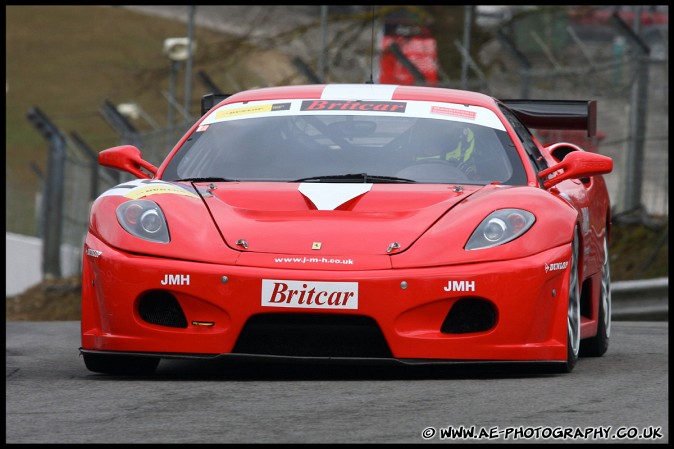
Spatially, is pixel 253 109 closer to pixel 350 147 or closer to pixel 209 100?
pixel 350 147

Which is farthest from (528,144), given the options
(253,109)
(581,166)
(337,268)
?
(337,268)

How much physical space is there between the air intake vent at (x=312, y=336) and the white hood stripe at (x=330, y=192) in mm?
564

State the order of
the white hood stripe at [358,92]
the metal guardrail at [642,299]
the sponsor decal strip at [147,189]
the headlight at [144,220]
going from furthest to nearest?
1. the metal guardrail at [642,299]
2. the white hood stripe at [358,92]
3. the sponsor decal strip at [147,189]
4. the headlight at [144,220]

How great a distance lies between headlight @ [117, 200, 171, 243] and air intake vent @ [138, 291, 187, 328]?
0.70 ft

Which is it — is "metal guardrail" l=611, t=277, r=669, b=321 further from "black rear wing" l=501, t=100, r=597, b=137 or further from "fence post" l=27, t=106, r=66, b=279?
"fence post" l=27, t=106, r=66, b=279

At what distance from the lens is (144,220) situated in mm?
6227

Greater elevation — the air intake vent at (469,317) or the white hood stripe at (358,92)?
the white hood stripe at (358,92)

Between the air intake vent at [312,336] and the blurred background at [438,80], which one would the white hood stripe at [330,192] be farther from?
the blurred background at [438,80]

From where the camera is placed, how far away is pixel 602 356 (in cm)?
757

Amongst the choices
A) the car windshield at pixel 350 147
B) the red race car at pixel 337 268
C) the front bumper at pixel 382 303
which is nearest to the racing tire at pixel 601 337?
A: the red race car at pixel 337 268

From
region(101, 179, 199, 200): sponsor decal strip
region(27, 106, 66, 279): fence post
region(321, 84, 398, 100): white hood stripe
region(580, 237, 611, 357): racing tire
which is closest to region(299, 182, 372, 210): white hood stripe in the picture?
region(101, 179, 199, 200): sponsor decal strip

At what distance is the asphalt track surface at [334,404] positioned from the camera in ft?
15.0

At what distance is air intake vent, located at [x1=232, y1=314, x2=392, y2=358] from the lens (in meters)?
5.91

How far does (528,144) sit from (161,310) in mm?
2250
